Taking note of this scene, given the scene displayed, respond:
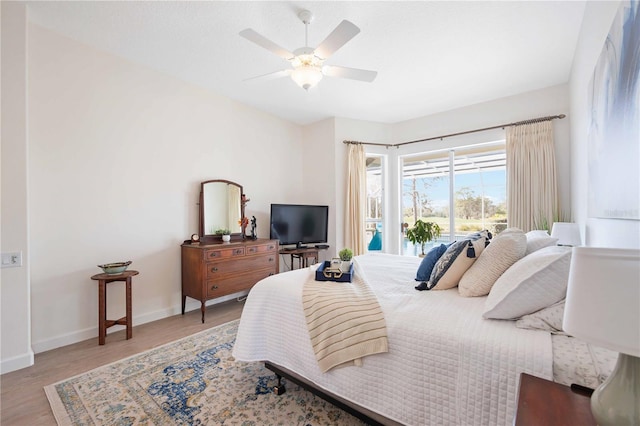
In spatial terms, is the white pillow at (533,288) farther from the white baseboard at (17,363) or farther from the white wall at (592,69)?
the white baseboard at (17,363)

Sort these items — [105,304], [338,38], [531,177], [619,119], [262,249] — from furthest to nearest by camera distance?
[262,249], [531,177], [105,304], [338,38], [619,119]

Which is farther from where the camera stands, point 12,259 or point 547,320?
point 12,259

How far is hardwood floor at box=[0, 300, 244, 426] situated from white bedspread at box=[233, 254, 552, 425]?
136 centimetres

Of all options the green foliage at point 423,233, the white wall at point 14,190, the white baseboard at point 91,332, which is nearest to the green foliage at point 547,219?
the green foliage at point 423,233

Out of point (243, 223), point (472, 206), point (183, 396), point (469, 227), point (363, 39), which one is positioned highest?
point (363, 39)

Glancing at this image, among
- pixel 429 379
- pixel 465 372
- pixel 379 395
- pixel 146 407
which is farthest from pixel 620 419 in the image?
pixel 146 407

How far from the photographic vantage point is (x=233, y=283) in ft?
11.2

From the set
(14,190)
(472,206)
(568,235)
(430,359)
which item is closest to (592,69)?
(568,235)

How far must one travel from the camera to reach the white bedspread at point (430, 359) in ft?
3.56

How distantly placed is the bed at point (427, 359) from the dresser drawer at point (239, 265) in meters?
1.55

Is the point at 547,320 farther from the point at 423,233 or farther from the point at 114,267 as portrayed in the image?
the point at 114,267

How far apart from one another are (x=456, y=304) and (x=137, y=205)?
3242 millimetres

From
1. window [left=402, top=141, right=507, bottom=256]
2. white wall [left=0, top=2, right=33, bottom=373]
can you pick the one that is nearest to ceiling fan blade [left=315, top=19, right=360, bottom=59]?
white wall [left=0, top=2, right=33, bottom=373]

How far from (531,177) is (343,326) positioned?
3.53 meters
